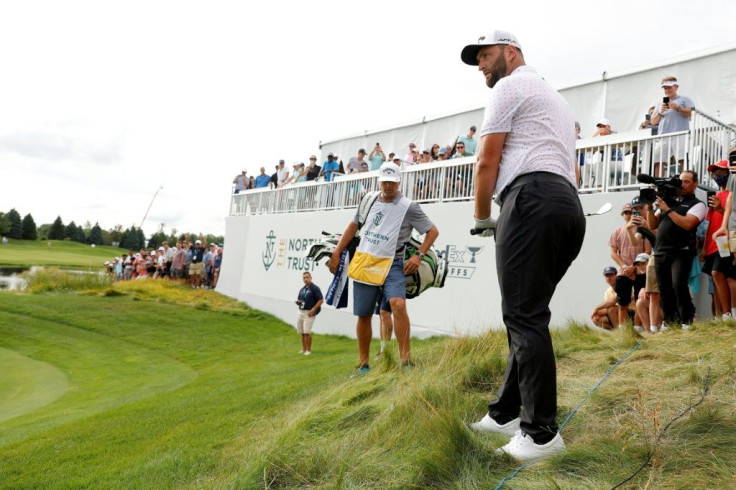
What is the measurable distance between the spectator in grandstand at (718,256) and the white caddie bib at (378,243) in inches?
158

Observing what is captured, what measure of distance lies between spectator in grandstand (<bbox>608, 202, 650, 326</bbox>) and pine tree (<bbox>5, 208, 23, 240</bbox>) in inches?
3938

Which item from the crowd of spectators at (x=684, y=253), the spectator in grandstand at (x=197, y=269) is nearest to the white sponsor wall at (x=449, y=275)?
the crowd of spectators at (x=684, y=253)

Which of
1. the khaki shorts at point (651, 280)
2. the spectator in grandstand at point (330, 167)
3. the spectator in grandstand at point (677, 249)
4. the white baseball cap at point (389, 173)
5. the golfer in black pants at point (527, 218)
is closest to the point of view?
the golfer in black pants at point (527, 218)

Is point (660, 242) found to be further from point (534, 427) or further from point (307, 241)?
point (307, 241)

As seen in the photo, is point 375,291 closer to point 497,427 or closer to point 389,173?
point 389,173

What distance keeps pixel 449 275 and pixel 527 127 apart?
417 inches

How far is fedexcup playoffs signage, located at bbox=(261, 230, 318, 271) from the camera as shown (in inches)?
800

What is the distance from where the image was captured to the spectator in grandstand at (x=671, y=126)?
9.84m

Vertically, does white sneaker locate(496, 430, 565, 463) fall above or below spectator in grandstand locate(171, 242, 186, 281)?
below

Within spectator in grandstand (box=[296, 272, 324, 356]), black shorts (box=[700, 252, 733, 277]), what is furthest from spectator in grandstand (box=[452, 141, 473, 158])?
black shorts (box=[700, 252, 733, 277])

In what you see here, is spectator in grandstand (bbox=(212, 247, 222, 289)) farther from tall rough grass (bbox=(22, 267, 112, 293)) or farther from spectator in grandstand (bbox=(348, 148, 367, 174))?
spectator in grandstand (bbox=(348, 148, 367, 174))

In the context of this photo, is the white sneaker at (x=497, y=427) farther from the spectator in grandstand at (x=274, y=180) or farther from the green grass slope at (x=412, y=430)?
the spectator in grandstand at (x=274, y=180)

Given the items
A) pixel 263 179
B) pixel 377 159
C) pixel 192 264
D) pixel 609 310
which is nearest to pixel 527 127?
pixel 609 310

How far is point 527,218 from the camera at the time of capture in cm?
310
